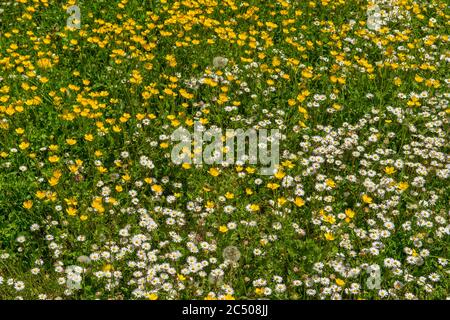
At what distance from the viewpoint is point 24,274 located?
4.63m

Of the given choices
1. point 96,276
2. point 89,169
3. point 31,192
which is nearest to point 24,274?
point 96,276

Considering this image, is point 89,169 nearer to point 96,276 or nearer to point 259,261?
point 96,276

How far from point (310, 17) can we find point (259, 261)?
4.52 metres

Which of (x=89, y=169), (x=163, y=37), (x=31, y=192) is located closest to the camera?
(x=31, y=192)

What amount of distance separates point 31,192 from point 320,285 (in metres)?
2.61

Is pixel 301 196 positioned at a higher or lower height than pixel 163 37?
lower

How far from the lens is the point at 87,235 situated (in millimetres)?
4969

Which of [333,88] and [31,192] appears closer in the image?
[31,192]

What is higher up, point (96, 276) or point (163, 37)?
point (163, 37)

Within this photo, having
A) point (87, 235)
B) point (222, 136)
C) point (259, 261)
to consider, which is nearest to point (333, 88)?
point (222, 136)

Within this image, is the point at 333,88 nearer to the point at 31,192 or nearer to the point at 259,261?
the point at 259,261

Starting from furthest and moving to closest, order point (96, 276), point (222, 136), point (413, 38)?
point (413, 38)
point (222, 136)
point (96, 276)
